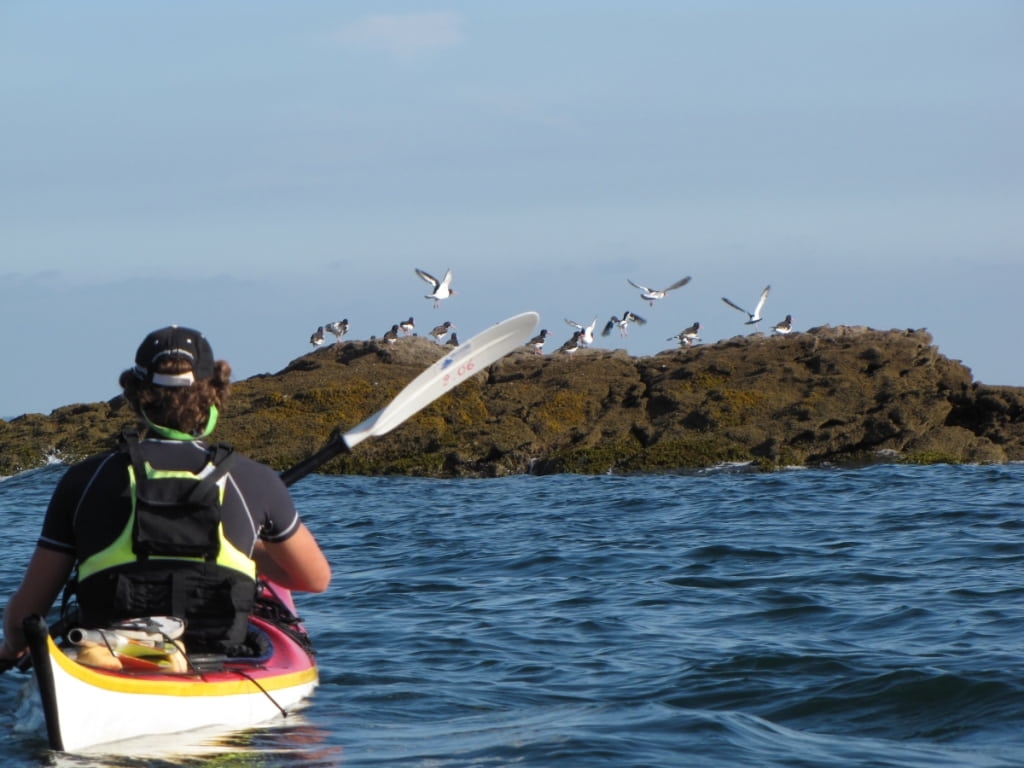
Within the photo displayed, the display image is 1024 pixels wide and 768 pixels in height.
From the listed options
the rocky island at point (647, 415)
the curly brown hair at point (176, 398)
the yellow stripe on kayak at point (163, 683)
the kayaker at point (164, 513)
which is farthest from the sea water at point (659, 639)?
the rocky island at point (647, 415)

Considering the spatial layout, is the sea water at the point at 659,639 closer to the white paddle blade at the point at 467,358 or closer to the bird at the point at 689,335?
the white paddle blade at the point at 467,358

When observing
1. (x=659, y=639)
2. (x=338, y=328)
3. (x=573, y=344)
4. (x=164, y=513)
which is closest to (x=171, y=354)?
(x=164, y=513)

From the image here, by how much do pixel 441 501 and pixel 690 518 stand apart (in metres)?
4.90

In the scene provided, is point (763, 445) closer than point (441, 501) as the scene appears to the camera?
No

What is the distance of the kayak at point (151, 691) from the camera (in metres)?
5.84

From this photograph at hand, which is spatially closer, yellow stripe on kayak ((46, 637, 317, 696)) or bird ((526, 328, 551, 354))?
yellow stripe on kayak ((46, 637, 317, 696))

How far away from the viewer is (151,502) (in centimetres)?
571

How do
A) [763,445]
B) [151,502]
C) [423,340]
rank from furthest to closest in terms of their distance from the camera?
[423,340], [763,445], [151,502]

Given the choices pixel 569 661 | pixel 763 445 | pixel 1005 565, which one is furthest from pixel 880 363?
pixel 569 661

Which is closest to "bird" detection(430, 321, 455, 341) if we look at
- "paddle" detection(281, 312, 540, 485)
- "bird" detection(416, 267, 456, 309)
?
"bird" detection(416, 267, 456, 309)

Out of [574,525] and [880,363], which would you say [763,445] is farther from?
[574,525]

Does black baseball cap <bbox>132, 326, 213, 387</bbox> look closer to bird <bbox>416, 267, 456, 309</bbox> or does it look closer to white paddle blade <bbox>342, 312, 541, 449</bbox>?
white paddle blade <bbox>342, 312, 541, 449</bbox>

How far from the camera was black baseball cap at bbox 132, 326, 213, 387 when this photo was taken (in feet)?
18.9

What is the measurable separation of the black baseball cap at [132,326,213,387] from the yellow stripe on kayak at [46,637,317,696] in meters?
1.18
